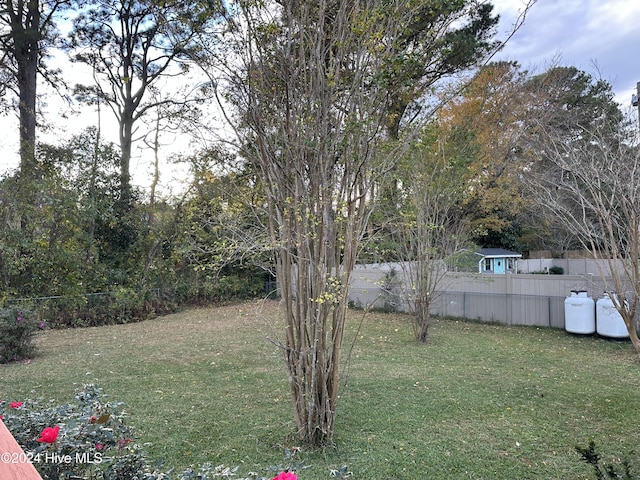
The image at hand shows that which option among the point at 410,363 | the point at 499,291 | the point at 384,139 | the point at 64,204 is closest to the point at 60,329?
the point at 64,204

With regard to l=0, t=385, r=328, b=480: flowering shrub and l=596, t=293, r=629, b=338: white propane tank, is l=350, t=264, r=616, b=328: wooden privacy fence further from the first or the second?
l=0, t=385, r=328, b=480: flowering shrub

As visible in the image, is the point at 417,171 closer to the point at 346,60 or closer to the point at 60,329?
the point at 346,60

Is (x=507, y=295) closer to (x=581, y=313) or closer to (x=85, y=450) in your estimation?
(x=581, y=313)

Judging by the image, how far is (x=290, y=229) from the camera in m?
2.83

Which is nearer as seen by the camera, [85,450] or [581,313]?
[85,450]

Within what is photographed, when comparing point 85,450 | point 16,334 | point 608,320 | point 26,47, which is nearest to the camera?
point 85,450

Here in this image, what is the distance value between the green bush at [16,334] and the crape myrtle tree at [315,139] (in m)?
4.77

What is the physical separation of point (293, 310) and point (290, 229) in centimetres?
55

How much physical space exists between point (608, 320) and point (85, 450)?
7.79m

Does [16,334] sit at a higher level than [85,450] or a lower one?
lower

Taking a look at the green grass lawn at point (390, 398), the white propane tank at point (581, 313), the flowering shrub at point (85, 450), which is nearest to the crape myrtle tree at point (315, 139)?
the green grass lawn at point (390, 398)

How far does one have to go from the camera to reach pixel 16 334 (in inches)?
228

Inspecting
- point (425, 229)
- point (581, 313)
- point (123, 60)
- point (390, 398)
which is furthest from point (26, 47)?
point (581, 313)

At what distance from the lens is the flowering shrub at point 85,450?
4.75ft
